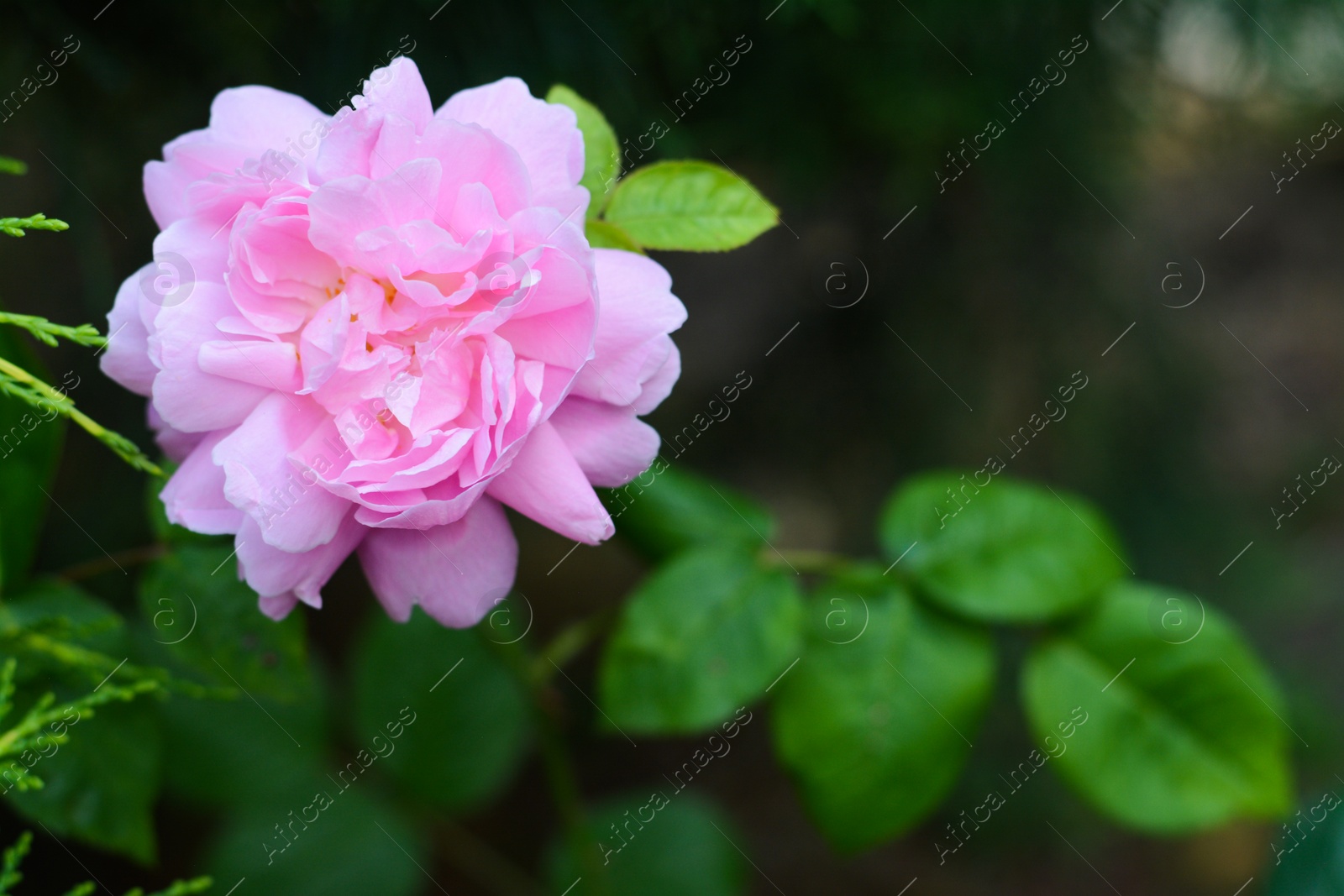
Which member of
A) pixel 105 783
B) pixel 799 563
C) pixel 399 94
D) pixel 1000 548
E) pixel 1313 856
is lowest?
pixel 1313 856

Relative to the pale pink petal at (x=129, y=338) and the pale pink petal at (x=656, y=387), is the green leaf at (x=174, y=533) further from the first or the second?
the pale pink petal at (x=656, y=387)

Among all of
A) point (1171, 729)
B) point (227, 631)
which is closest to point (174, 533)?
point (227, 631)

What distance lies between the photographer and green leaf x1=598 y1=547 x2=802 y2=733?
754mm

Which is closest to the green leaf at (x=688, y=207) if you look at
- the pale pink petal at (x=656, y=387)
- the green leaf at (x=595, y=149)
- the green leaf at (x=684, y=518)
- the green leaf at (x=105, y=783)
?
the green leaf at (x=595, y=149)

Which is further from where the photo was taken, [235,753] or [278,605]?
[235,753]

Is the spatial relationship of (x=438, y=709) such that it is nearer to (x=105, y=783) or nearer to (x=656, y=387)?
(x=105, y=783)

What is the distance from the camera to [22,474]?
66 cm

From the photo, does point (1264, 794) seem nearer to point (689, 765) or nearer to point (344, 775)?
point (689, 765)

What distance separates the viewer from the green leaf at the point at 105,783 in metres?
0.63

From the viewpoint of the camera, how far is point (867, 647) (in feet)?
2.63

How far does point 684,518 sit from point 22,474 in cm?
50

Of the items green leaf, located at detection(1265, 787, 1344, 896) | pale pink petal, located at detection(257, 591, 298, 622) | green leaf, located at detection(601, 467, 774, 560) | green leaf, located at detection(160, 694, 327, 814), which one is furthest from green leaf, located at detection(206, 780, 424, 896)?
green leaf, located at detection(1265, 787, 1344, 896)

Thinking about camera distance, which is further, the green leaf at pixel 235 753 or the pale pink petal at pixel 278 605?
the green leaf at pixel 235 753

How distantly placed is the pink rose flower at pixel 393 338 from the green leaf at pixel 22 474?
202 millimetres
